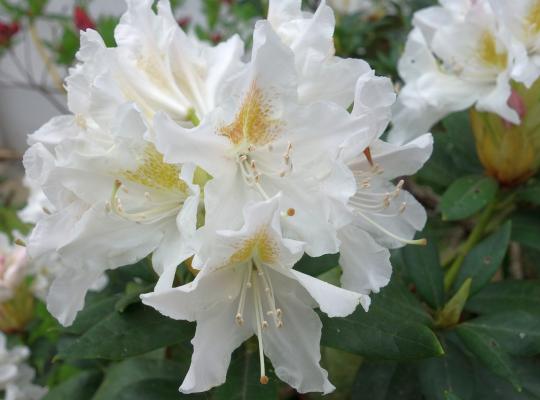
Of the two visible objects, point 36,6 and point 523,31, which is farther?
point 36,6

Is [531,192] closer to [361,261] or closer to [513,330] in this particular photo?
[513,330]

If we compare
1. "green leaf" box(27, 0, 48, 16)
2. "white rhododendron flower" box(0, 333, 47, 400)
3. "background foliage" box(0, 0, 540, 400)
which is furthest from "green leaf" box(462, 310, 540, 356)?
"green leaf" box(27, 0, 48, 16)

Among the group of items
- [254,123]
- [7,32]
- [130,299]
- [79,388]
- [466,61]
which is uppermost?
[254,123]

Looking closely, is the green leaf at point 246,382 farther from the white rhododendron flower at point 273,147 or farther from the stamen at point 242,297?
the white rhododendron flower at point 273,147

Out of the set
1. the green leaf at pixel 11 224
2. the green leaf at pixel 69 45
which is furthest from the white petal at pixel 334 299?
the green leaf at pixel 69 45

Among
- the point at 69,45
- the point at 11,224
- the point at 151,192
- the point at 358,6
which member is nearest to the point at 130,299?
the point at 151,192

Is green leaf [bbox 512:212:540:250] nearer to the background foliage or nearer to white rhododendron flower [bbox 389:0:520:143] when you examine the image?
the background foliage

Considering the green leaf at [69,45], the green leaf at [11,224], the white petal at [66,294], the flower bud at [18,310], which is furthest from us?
the green leaf at [69,45]
